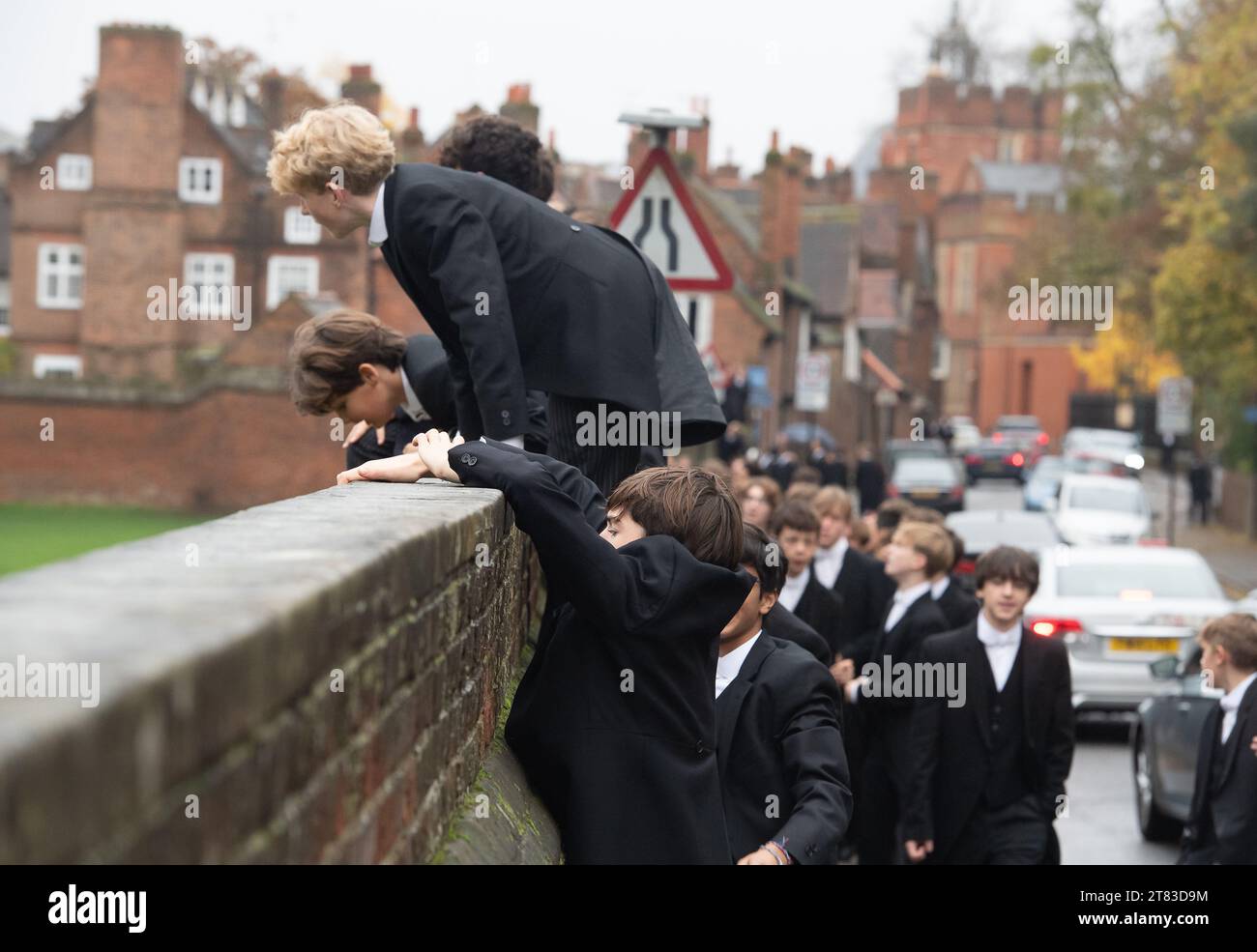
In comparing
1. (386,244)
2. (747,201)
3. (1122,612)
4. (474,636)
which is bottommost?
(1122,612)

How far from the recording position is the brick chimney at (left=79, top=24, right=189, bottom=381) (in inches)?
2141

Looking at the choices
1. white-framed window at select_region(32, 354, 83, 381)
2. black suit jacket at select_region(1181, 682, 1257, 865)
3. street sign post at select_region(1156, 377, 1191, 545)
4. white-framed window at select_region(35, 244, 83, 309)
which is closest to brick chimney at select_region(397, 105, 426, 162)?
white-framed window at select_region(35, 244, 83, 309)

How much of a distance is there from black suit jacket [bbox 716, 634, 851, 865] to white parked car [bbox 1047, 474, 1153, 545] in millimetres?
29244

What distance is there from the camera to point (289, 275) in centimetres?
5822

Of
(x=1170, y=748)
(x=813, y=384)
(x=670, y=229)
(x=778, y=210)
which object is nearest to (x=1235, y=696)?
(x=1170, y=748)

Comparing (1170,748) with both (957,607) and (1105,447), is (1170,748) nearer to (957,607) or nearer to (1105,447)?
(957,607)

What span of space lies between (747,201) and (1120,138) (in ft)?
125

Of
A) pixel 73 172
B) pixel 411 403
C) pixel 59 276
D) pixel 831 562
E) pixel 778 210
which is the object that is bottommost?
pixel 831 562

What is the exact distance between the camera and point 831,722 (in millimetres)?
4973

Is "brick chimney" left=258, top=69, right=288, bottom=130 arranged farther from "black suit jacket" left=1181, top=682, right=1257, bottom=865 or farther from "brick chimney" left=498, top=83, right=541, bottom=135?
"black suit jacket" left=1181, top=682, right=1257, bottom=865

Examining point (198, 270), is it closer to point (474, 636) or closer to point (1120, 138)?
point (1120, 138)

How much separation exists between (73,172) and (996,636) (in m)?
55.1
